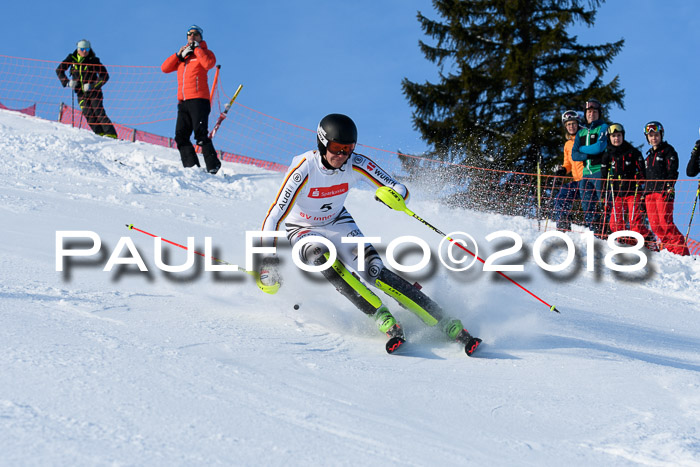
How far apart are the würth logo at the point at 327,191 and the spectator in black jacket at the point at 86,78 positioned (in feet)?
28.2

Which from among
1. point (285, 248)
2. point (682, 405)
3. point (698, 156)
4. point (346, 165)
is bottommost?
point (682, 405)

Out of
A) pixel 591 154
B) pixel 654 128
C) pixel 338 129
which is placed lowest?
pixel 338 129

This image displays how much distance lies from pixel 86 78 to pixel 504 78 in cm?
1093

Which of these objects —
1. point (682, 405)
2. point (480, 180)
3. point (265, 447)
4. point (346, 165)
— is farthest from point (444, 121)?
point (265, 447)

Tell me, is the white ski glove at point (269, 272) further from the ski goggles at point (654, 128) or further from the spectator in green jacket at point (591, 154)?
the ski goggles at point (654, 128)

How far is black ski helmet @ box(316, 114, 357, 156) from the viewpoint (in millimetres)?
4449

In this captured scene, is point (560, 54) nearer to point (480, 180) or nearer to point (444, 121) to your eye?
point (444, 121)

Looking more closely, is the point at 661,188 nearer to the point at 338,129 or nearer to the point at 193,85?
the point at 338,129

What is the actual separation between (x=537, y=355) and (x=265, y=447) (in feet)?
8.17

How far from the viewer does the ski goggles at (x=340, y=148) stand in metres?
4.50

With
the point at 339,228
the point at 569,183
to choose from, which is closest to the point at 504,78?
the point at 569,183

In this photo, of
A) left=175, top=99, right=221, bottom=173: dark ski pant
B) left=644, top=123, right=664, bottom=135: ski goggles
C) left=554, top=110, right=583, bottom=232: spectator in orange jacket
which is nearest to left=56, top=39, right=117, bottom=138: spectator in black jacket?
left=175, top=99, right=221, bottom=173: dark ski pant

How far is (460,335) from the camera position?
4.30 meters

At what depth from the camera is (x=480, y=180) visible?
39.9 ft
